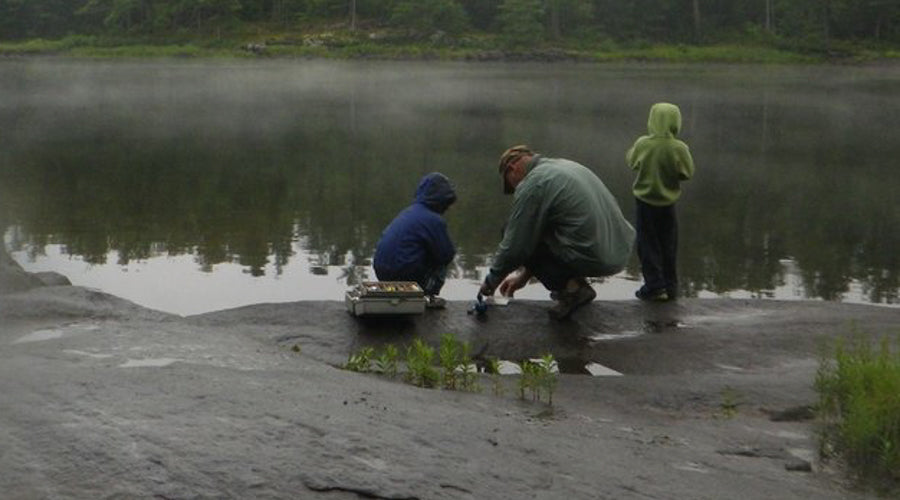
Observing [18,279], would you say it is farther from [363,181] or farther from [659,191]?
[363,181]

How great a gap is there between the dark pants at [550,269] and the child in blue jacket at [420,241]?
664 mm

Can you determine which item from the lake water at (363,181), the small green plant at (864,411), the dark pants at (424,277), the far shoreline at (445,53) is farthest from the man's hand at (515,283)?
the far shoreline at (445,53)

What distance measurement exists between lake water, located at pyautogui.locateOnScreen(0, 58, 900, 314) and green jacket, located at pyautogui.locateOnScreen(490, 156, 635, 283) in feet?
11.0

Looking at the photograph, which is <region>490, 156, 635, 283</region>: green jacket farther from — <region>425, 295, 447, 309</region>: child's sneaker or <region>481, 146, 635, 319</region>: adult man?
<region>425, 295, 447, 309</region>: child's sneaker

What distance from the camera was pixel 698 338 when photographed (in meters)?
9.37

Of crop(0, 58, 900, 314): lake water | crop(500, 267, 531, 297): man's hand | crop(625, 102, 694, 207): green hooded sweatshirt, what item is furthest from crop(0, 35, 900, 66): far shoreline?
crop(500, 267, 531, 297): man's hand

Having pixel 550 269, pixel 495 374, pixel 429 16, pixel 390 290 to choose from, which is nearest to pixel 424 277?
pixel 390 290

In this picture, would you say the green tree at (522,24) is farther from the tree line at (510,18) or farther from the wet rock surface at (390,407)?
the wet rock surface at (390,407)

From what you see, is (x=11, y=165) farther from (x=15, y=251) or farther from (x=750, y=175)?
(x=750, y=175)

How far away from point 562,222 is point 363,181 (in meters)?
12.3

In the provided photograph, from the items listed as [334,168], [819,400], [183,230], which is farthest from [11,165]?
[819,400]

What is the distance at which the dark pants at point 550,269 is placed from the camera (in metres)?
9.64

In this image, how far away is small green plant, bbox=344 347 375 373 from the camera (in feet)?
26.6

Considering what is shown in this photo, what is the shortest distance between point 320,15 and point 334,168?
6929 cm
